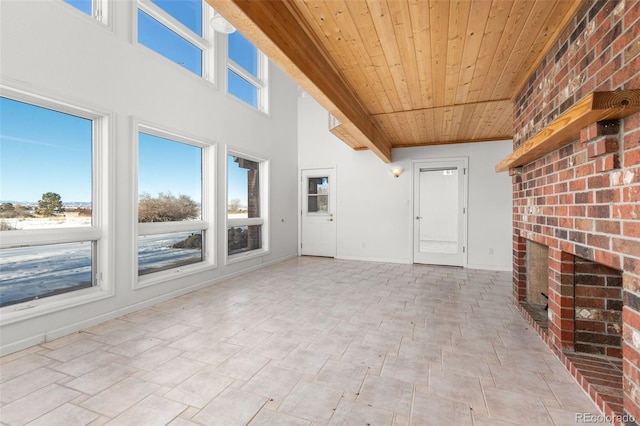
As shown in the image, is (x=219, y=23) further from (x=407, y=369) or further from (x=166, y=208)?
(x=407, y=369)

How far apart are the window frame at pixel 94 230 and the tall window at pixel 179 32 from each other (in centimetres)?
120

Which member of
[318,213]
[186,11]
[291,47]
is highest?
[186,11]

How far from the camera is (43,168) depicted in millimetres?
2709

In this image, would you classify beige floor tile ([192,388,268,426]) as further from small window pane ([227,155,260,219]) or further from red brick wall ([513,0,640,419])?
small window pane ([227,155,260,219])

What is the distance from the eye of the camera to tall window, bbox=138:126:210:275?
357 centimetres

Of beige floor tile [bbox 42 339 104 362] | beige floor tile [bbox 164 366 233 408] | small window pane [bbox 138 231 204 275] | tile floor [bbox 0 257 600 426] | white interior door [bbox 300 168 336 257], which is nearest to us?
tile floor [bbox 0 257 600 426]

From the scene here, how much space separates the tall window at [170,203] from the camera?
3570mm

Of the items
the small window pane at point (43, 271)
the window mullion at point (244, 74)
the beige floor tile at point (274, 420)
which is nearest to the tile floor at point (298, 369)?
the beige floor tile at point (274, 420)

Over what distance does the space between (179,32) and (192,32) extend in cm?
21

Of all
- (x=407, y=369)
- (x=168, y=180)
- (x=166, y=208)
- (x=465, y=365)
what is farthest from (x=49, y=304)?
(x=465, y=365)

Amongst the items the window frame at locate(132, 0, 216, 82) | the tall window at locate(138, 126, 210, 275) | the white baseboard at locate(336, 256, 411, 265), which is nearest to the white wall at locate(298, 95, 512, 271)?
the white baseboard at locate(336, 256, 411, 265)

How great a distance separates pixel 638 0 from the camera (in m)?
1.31

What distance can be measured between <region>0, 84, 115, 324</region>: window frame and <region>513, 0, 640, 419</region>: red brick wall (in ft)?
12.6

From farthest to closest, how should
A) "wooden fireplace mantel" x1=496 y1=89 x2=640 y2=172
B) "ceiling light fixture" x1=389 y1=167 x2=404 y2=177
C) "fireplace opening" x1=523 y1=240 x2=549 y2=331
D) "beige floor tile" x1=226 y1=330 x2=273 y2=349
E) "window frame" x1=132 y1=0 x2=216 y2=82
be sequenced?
"ceiling light fixture" x1=389 y1=167 x2=404 y2=177 → "window frame" x1=132 y1=0 x2=216 y2=82 → "fireplace opening" x1=523 y1=240 x2=549 y2=331 → "beige floor tile" x1=226 y1=330 x2=273 y2=349 → "wooden fireplace mantel" x1=496 y1=89 x2=640 y2=172
